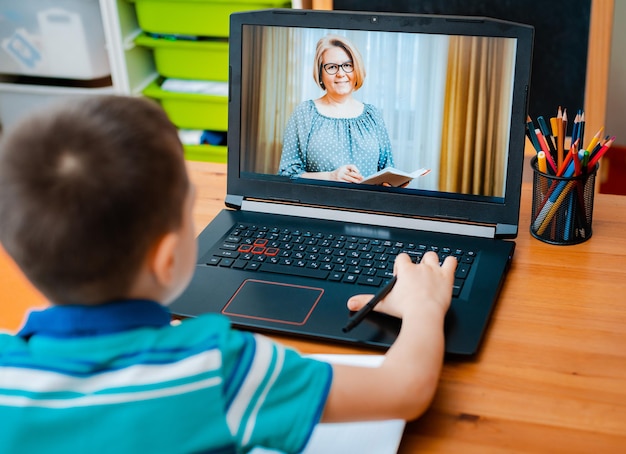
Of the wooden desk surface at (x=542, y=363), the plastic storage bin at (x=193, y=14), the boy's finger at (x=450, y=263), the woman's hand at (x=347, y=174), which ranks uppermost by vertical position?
the plastic storage bin at (x=193, y=14)

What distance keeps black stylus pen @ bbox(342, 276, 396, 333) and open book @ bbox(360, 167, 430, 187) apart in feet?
0.76

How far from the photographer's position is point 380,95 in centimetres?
100

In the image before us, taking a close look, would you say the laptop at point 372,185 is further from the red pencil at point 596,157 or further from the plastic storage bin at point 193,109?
the plastic storage bin at point 193,109

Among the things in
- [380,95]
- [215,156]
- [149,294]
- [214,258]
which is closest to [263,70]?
[380,95]

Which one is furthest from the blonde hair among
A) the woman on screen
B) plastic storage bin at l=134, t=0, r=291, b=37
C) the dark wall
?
plastic storage bin at l=134, t=0, r=291, b=37

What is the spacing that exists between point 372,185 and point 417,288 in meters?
0.26

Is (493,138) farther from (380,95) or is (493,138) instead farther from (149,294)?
(149,294)

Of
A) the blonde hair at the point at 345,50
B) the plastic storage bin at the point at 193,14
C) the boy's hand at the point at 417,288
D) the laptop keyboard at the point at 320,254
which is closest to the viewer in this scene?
the boy's hand at the point at 417,288

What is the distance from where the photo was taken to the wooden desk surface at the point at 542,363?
0.67m

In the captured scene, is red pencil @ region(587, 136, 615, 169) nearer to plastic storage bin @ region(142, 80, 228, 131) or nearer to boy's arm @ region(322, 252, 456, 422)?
boy's arm @ region(322, 252, 456, 422)

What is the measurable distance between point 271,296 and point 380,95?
32cm

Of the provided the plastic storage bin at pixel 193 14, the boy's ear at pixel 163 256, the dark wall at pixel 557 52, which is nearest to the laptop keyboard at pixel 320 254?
the boy's ear at pixel 163 256

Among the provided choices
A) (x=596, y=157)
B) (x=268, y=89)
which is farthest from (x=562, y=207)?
(x=268, y=89)

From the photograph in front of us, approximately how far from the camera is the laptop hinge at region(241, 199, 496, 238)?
0.99m
